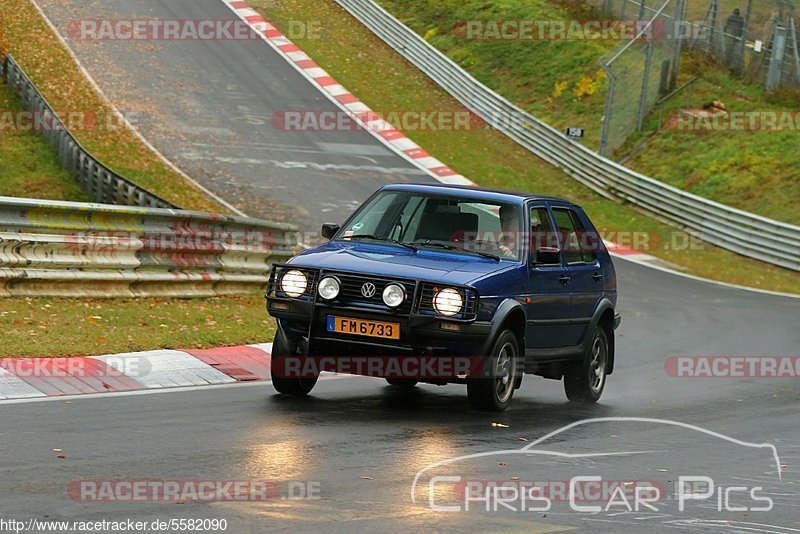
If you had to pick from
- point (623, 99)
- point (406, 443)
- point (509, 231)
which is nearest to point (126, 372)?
point (406, 443)

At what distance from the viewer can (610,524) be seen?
257 inches

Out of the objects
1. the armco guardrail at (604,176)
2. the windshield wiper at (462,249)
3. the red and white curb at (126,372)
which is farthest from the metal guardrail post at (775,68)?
the windshield wiper at (462,249)

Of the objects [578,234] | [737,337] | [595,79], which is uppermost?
[595,79]

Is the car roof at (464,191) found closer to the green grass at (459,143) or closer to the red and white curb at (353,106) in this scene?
the green grass at (459,143)

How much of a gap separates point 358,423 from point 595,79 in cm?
3036

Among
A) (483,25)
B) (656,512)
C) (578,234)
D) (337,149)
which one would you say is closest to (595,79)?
(483,25)

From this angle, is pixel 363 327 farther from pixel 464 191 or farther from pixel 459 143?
pixel 459 143

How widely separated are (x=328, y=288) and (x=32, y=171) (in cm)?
1800

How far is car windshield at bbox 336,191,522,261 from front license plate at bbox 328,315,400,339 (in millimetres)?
1092

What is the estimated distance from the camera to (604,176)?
3195cm

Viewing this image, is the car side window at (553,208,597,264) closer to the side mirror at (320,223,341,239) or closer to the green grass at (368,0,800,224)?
the side mirror at (320,223,341,239)

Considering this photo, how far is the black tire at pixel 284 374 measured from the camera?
10.1 metres

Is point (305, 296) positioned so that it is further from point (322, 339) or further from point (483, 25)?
point (483, 25)

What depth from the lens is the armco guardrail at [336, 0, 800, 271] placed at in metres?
27.8
